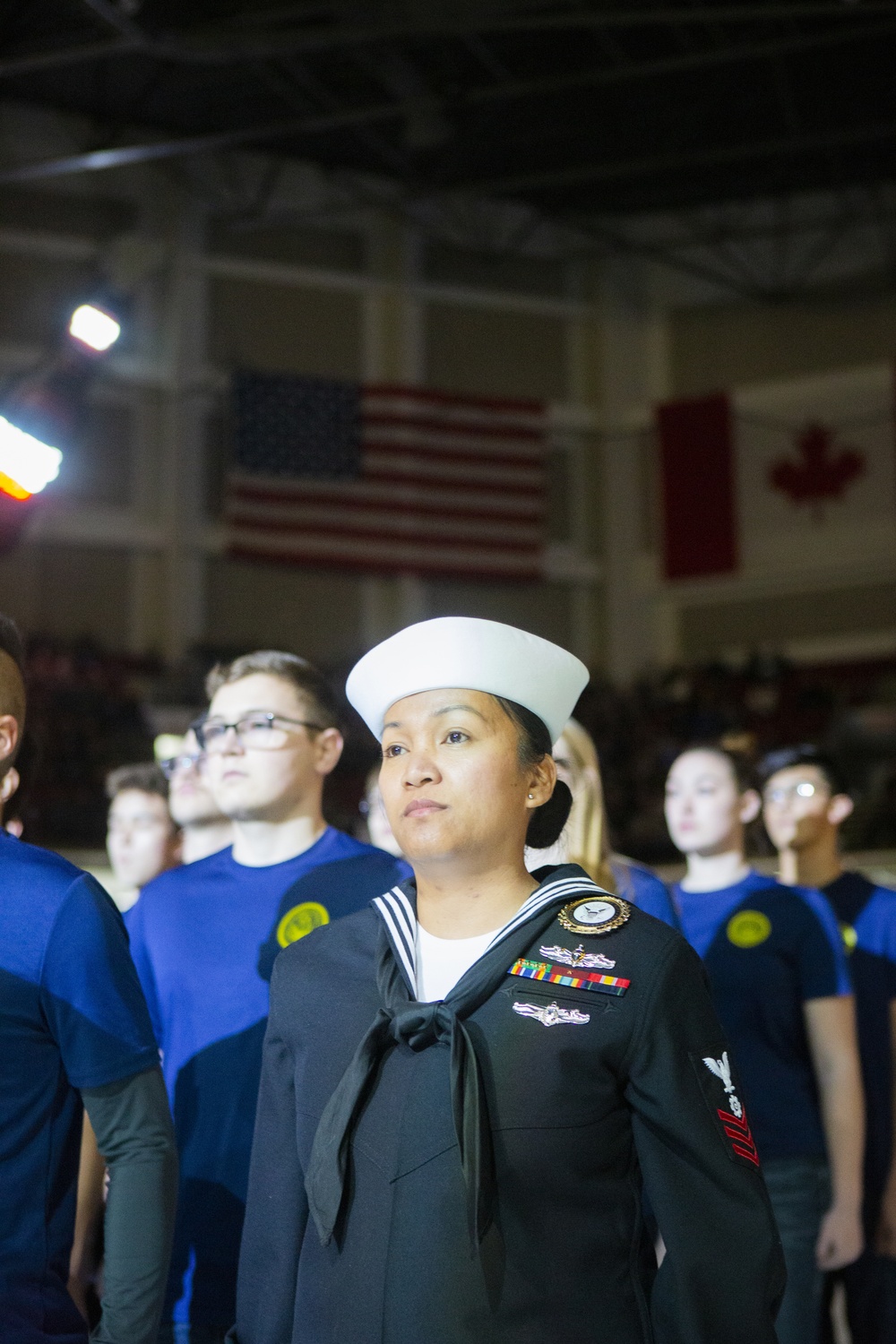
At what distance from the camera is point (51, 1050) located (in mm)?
1996

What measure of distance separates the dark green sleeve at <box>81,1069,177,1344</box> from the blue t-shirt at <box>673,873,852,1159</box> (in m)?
2.05

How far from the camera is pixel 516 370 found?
1792cm

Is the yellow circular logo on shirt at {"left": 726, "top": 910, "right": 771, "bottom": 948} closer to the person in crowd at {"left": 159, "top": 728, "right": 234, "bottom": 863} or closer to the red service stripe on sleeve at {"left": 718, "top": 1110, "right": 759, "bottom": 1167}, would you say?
the person in crowd at {"left": 159, "top": 728, "right": 234, "bottom": 863}

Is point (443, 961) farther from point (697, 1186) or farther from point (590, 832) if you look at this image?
point (590, 832)

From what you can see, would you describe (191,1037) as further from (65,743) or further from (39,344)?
(39,344)

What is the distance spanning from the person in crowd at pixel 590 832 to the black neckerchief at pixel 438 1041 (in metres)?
1.20

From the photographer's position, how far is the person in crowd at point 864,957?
→ 416 cm

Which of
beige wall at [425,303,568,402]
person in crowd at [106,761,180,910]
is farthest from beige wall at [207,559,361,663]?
person in crowd at [106,761,180,910]

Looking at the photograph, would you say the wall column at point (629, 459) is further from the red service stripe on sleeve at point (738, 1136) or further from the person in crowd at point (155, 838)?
the red service stripe on sleeve at point (738, 1136)

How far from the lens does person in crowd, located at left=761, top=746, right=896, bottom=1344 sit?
416 cm

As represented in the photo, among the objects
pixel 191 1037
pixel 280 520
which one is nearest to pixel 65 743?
pixel 280 520

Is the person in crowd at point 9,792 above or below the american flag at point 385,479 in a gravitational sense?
below

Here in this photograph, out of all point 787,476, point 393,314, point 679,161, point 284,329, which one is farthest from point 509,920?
point 393,314

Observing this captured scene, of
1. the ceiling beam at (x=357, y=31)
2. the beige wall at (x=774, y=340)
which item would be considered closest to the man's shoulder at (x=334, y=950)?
the ceiling beam at (x=357, y=31)
